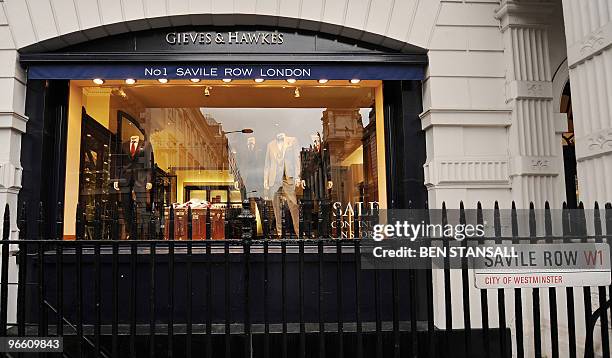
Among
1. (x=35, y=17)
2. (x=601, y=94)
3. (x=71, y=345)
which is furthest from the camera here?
(x=35, y=17)

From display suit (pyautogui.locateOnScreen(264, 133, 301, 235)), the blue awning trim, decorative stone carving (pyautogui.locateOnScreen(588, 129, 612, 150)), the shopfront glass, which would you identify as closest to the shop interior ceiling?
the shopfront glass

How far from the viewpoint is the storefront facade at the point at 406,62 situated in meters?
6.41

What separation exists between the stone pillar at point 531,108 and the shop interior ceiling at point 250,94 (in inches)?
84.7

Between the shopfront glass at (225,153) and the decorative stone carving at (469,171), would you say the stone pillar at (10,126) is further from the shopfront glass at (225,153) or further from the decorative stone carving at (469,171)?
the decorative stone carving at (469,171)

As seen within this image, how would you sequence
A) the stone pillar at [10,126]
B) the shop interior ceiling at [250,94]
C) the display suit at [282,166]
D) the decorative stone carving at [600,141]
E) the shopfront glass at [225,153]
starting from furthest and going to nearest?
the display suit at [282,166] < the shop interior ceiling at [250,94] < the shopfront glass at [225,153] < the stone pillar at [10,126] < the decorative stone carving at [600,141]

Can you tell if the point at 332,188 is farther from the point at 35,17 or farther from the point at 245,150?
the point at 35,17

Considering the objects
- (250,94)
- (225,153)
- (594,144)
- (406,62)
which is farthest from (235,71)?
(594,144)

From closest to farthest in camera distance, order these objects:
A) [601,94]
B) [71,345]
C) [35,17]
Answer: [601,94], [71,345], [35,17]

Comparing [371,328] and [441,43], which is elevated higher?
[441,43]

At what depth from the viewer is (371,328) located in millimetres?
5922

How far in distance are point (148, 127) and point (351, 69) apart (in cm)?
386

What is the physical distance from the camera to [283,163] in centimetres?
813

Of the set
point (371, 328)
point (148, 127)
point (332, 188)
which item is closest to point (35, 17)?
point (148, 127)

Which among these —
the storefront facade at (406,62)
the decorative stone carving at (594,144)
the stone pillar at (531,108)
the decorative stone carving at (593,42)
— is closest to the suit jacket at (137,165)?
the storefront facade at (406,62)
